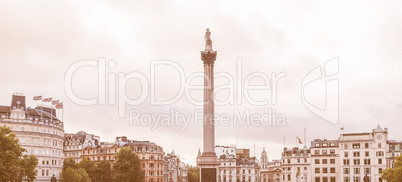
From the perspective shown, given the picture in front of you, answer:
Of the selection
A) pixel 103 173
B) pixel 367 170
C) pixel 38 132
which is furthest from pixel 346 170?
pixel 38 132

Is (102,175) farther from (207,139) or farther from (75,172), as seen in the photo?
(207,139)

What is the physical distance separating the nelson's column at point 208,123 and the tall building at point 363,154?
7181 centimetres

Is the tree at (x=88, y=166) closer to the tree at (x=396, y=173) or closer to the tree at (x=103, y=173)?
the tree at (x=103, y=173)

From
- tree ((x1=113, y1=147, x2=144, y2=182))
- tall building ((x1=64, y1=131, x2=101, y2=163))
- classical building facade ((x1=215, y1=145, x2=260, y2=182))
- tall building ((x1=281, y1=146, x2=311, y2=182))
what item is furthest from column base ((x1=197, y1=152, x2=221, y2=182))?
classical building facade ((x1=215, y1=145, x2=260, y2=182))

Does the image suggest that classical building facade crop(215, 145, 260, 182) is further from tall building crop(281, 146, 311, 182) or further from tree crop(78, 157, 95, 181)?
tree crop(78, 157, 95, 181)

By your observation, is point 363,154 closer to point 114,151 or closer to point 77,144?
point 114,151

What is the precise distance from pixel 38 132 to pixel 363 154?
84007 millimetres

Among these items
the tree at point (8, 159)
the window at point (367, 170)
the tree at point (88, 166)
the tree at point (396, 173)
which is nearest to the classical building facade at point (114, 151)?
the tree at point (88, 166)

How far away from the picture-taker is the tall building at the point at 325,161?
12888 centimetres

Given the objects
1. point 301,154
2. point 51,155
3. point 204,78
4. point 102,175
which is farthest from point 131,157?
point 204,78

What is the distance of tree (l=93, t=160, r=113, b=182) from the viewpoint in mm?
135375

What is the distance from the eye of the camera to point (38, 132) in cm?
10844

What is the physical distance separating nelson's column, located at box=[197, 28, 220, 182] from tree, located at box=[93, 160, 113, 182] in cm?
7767

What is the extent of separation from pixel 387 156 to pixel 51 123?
3430 inches
